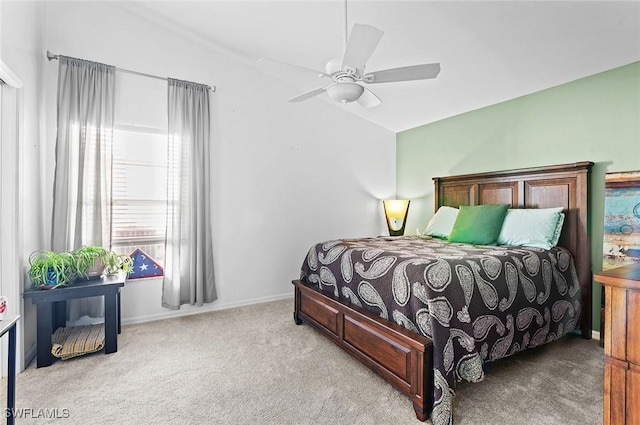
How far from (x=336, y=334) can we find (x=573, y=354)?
1.94m

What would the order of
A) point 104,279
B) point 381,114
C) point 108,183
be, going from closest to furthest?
point 104,279 < point 108,183 < point 381,114

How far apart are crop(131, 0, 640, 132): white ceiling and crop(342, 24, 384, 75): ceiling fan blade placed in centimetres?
82

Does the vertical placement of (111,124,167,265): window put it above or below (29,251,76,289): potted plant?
above

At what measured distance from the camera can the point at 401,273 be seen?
2043 millimetres

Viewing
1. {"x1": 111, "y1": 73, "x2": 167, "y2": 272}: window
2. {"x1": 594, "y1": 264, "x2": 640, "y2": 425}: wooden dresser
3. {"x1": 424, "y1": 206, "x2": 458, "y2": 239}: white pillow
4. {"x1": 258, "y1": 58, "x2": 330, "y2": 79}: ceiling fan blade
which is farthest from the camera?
{"x1": 424, "y1": 206, "x2": 458, "y2": 239}: white pillow

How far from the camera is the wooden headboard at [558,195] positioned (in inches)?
112

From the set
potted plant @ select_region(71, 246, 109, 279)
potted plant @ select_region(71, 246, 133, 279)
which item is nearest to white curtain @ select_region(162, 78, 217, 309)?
potted plant @ select_region(71, 246, 133, 279)

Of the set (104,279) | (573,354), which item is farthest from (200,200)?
(573,354)

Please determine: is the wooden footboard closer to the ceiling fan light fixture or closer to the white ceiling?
the ceiling fan light fixture

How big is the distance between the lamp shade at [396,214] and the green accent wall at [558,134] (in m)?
0.33

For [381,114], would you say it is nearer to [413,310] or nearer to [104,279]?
[413,310]

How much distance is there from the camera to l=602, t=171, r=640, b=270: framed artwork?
2.56 meters

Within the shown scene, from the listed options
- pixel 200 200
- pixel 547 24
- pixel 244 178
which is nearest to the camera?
pixel 547 24

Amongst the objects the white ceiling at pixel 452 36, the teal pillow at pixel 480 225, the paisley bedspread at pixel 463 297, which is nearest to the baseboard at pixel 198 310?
the paisley bedspread at pixel 463 297
